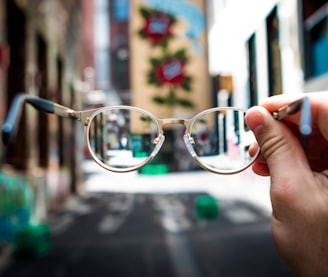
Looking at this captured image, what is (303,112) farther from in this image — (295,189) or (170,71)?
(170,71)

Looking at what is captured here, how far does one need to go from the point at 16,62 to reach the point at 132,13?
1.38 m

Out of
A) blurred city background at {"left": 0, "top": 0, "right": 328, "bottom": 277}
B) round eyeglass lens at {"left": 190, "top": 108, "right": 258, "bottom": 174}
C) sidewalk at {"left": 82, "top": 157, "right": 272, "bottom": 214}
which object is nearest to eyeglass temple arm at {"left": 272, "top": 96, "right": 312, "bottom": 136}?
round eyeglass lens at {"left": 190, "top": 108, "right": 258, "bottom": 174}

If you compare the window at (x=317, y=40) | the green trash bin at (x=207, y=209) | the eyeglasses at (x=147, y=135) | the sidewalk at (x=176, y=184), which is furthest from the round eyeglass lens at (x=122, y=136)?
the green trash bin at (x=207, y=209)

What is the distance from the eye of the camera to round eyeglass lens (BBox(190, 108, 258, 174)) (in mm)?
958

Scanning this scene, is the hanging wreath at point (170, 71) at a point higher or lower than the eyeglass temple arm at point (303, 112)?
higher

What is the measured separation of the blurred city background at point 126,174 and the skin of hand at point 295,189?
4.20 feet

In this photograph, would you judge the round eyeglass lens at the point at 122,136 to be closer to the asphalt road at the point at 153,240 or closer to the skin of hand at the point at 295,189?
the skin of hand at the point at 295,189

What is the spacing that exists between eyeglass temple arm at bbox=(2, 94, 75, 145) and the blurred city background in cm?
129

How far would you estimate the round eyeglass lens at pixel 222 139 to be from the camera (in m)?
0.96

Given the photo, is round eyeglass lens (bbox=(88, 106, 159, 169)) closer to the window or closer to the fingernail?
the fingernail

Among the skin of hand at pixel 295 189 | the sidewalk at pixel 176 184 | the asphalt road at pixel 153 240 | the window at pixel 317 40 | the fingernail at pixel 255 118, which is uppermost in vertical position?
the window at pixel 317 40

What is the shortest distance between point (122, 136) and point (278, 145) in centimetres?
38

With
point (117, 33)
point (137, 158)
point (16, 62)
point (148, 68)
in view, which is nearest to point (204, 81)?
point (148, 68)

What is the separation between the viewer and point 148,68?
181 inches
